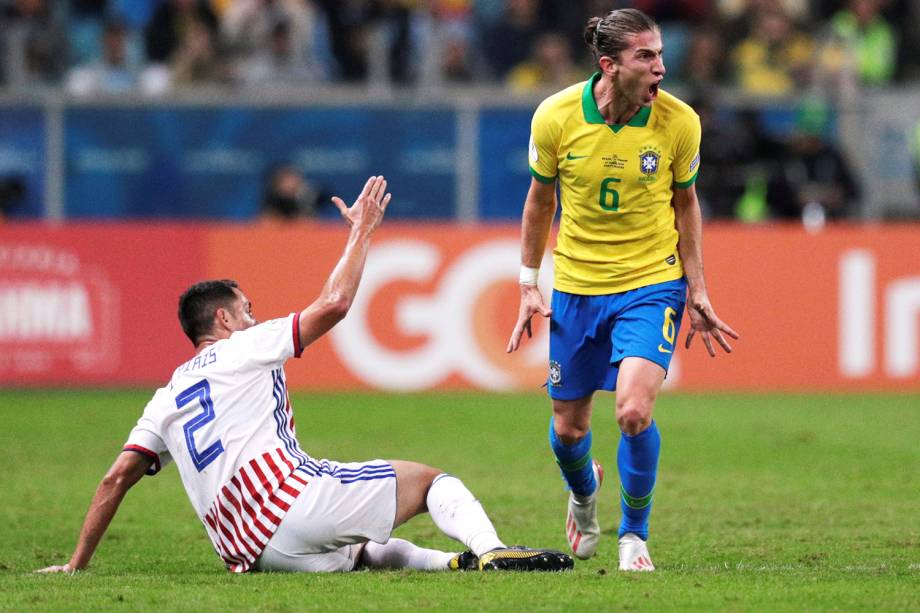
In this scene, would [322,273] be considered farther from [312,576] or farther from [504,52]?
[312,576]

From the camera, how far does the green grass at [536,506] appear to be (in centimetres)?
624

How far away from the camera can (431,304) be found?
1612cm

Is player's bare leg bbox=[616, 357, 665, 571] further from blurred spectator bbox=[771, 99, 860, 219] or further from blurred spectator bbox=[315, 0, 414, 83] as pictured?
blurred spectator bbox=[315, 0, 414, 83]

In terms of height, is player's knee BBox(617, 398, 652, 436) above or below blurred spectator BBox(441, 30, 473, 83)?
below

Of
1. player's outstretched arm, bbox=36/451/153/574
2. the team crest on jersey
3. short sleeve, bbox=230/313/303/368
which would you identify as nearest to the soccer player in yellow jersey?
the team crest on jersey

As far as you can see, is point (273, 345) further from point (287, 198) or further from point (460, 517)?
point (287, 198)

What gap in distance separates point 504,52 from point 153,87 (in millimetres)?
4160

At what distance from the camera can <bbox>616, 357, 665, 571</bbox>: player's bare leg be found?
6.92 m

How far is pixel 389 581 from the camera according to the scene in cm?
662

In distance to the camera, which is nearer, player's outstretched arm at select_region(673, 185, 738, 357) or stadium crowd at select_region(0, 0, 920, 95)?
player's outstretched arm at select_region(673, 185, 738, 357)

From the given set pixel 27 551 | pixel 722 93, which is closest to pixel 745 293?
pixel 722 93

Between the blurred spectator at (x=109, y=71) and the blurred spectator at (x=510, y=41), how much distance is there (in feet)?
13.7

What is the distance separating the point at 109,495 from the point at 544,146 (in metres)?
2.50

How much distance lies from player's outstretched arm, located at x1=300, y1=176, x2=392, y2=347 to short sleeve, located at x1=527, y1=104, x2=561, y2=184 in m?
0.82
